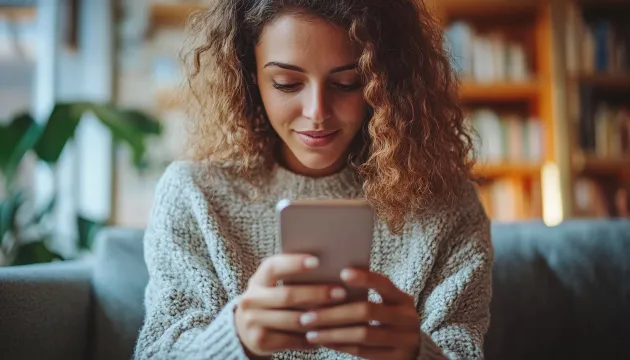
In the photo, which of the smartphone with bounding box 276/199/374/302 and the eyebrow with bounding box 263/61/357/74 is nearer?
the smartphone with bounding box 276/199/374/302

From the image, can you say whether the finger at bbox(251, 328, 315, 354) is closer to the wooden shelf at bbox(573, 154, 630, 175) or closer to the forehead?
the forehead

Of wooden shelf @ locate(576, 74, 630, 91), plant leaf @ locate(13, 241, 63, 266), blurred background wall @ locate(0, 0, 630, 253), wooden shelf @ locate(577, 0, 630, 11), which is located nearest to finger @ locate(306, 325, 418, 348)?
plant leaf @ locate(13, 241, 63, 266)

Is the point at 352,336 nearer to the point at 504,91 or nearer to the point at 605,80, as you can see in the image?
the point at 504,91

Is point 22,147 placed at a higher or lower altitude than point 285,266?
higher

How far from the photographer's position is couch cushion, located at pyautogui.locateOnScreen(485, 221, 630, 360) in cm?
128

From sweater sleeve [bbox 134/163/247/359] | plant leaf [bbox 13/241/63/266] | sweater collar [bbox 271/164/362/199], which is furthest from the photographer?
plant leaf [bbox 13/241/63/266]

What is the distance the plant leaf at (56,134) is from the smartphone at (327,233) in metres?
1.14

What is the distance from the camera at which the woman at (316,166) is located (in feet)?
3.14

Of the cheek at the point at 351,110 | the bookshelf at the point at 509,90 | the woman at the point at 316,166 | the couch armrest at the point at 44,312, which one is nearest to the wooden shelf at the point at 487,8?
the bookshelf at the point at 509,90

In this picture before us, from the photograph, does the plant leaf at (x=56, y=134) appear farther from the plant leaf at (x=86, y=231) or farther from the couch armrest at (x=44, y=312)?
the couch armrest at (x=44, y=312)

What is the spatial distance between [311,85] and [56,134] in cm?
97

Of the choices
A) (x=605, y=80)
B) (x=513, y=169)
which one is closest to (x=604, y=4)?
(x=605, y=80)

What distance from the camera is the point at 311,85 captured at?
960mm

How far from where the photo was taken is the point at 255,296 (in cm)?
75
